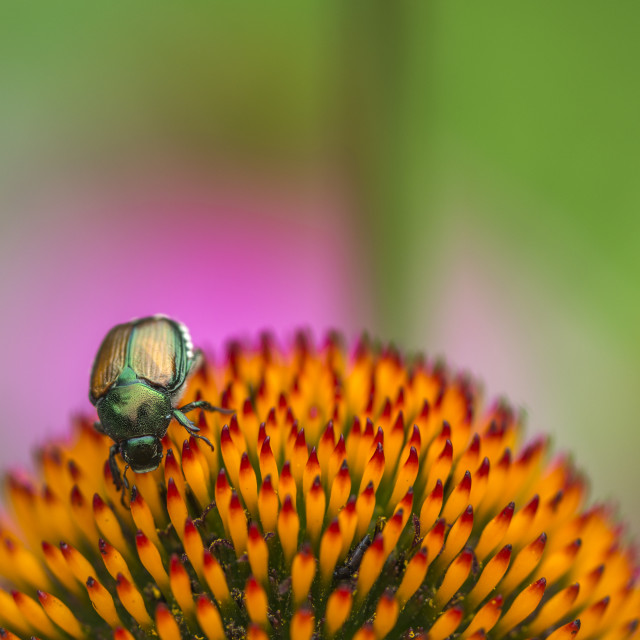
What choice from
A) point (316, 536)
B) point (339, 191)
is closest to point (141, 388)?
point (316, 536)

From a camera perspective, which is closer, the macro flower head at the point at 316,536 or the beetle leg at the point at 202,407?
the macro flower head at the point at 316,536

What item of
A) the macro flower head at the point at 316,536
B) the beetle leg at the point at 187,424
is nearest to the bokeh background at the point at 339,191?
the macro flower head at the point at 316,536

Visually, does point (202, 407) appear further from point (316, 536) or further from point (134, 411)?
point (316, 536)

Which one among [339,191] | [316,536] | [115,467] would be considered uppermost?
[339,191]

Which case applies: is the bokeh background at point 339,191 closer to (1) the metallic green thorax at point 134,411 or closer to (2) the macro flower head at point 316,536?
(2) the macro flower head at point 316,536

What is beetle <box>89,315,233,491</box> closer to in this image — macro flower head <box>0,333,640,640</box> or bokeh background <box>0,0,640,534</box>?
macro flower head <box>0,333,640,640</box>

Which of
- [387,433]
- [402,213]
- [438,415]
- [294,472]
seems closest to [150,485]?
[294,472]
